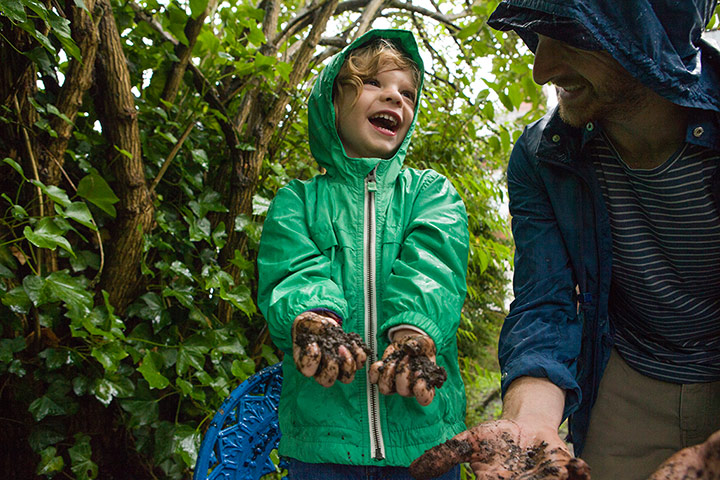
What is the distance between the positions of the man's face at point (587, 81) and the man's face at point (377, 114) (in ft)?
1.57

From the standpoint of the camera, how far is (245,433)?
63.1 inches

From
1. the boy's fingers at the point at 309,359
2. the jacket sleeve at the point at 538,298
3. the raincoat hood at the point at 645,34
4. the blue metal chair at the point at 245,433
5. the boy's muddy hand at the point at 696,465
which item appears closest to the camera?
the boy's muddy hand at the point at 696,465

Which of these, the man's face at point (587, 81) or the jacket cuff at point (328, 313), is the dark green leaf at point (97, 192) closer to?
the jacket cuff at point (328, 313)

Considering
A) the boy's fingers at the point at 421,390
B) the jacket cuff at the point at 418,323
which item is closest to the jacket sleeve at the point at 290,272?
the jacket cuff at the point at 418,323

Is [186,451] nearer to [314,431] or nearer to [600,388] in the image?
[314,431]

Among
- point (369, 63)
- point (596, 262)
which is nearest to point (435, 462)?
point (596, 262)

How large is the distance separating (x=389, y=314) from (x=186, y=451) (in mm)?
1032

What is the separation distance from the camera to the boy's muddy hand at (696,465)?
75 centimetres

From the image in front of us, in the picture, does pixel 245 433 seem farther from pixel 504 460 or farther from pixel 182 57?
pixel 182 57

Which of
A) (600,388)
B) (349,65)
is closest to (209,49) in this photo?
(349,65)

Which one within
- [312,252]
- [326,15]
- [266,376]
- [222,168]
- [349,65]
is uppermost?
[326,15]

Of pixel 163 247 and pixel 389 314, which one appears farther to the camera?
pixel 163 247

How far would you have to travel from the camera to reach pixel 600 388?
1501 mm

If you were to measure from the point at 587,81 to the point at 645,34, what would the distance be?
6.6 inches
